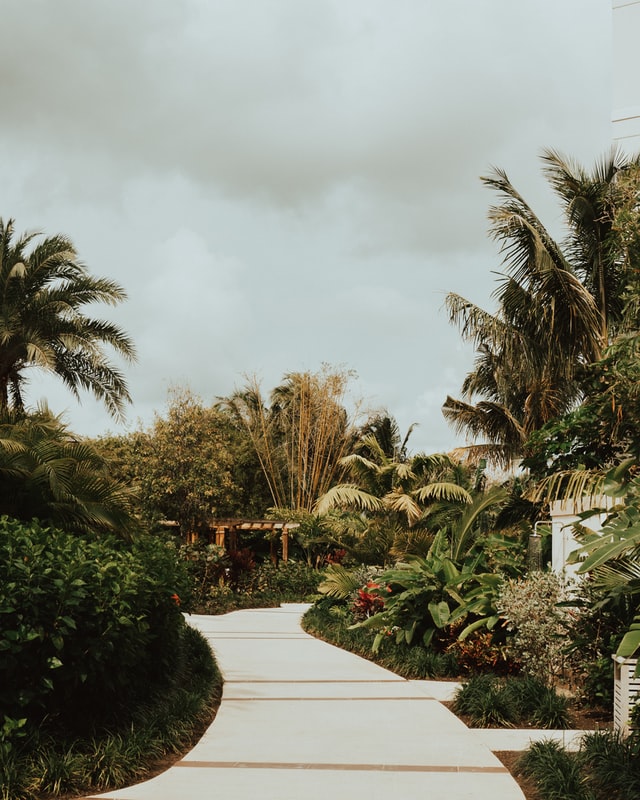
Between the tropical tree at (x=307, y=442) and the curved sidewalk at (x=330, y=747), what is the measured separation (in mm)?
20681

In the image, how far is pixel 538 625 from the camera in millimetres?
8859

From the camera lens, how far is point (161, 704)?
286 inches

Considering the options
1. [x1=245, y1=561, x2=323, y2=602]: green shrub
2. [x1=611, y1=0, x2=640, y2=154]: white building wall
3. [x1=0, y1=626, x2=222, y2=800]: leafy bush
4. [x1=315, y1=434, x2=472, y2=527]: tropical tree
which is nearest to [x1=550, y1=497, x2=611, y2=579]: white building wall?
[x1=0, y1=626, x2=222, y2=800]: leafy bush

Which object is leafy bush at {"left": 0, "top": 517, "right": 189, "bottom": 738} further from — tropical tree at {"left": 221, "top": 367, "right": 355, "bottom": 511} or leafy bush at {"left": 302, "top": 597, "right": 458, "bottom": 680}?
tropical tree at {"left": 221, "top": 367, "right": 355, "bottom": 511}

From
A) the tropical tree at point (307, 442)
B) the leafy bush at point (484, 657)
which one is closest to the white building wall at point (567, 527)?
the leafy bush at point (484, 657)

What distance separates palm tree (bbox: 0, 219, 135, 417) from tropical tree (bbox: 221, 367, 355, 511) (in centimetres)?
1136

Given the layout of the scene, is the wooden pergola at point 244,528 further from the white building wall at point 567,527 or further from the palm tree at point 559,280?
the white building wall at point 567,527

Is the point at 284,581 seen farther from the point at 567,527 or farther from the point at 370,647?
the point at 567,527

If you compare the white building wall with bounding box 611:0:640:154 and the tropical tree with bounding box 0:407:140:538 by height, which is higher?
the white building wall with bounding box 611:0:640:154

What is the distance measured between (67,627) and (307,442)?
26167mm

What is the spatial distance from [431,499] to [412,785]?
40.7ft

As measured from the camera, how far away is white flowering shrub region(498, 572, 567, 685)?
28.8ft

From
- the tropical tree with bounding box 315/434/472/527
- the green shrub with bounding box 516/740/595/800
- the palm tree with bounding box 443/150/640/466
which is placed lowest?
the green shrub with bounding box 516/740/595/800

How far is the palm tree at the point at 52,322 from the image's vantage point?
771 inches
